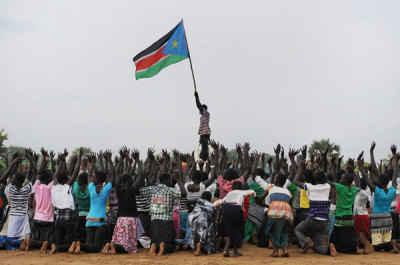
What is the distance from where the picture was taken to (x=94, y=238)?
9844 millimetres

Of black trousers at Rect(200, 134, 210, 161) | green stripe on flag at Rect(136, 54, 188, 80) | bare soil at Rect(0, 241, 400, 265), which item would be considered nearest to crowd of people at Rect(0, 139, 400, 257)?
bare soil at Rect(0, 241, 400, 265)

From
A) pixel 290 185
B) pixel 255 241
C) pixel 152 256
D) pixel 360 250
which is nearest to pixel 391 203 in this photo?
pixel 360 250

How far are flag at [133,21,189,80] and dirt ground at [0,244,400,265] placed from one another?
7474 millimetres

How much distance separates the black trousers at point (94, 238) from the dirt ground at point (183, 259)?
239 mm

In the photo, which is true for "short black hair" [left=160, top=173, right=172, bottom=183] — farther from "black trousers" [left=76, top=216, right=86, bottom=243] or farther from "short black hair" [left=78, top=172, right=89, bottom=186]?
"black trousers" [left=76, top=216, right=86, bottom=243]

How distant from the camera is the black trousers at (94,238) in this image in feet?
31.9

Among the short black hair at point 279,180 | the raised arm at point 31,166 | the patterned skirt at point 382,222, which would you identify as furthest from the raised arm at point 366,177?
the raised arm at point 31,166

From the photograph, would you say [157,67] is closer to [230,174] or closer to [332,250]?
[230,174]

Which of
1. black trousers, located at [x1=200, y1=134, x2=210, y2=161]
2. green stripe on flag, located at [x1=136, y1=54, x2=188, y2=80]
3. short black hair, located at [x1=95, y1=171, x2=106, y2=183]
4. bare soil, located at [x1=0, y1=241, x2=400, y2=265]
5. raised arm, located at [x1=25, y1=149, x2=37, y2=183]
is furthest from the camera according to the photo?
black trousers, located at [x1=200, y1=134, x2=210, y2=161]

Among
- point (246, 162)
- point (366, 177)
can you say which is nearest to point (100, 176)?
point (246, 162)

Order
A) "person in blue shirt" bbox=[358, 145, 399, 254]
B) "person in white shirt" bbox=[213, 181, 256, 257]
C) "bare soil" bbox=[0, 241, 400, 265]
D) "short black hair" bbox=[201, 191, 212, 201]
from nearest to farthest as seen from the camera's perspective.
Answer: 1. "bare soil" bbox=[0, 241, 400, 265]
2. "person in white shirt" bbox=[213, 181, 256, 257]
3. "person in blue shirt" bbox=[358, 145, 399, 254]
4. "short black hair" bbox=[201, 191, 212, 201]

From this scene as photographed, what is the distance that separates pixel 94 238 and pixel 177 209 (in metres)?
1.84

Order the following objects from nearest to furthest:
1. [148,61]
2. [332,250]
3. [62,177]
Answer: [332,250] → [62,177] → [148,61]

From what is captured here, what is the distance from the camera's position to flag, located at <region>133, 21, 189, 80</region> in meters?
15.8
